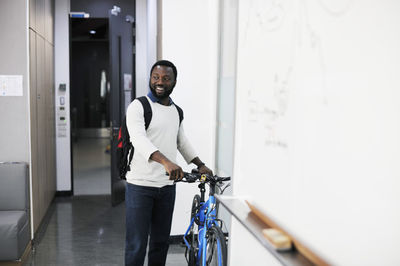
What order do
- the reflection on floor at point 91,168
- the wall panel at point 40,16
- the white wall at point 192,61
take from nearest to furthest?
the white wall at point 192,61
the wall panel at point 40,16
the reflection on floor at point 91,168

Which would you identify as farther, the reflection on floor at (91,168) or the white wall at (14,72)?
the reflection on floor at (91,168)

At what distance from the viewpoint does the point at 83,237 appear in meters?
4.30

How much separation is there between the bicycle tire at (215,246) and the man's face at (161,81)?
936 mm

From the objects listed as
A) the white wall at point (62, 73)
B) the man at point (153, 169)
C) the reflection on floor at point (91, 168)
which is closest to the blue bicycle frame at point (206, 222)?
the man at point (153, 169)

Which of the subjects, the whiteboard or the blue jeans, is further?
the blue jeans

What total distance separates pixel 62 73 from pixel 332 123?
5.45 m

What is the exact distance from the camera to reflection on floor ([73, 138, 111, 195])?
6.60 m

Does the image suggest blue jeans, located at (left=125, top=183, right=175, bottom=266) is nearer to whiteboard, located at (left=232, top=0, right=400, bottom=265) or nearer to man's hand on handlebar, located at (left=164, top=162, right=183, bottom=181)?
man's hand on handlebar, located at (left=164, top=162, right=183, bottom=181)

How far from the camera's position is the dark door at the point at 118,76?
539 cm

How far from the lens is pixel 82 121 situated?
13.6 m

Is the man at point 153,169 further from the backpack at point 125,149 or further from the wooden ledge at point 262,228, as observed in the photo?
→ the wooden ledge at point 262,228

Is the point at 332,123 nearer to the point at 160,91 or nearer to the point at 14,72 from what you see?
the point at 160,91

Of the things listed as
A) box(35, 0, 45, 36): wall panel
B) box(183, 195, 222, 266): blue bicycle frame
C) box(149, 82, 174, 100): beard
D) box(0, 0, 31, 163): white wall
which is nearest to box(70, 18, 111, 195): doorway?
box(35, 0, 45, 36): wall panel

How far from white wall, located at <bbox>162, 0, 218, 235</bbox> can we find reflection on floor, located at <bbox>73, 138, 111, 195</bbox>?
9.89 ft
